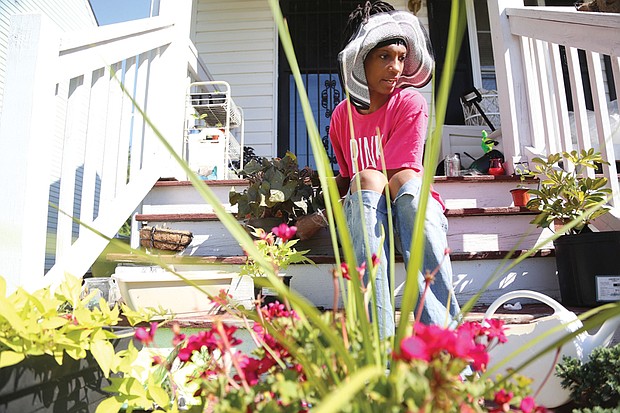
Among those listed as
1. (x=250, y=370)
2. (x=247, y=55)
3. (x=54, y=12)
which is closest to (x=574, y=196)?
(x=250, y=370)

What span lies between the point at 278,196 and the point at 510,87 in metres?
1.45

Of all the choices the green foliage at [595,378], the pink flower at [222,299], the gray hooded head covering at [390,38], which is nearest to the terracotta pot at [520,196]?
the gray hooded head covering at [390,38]

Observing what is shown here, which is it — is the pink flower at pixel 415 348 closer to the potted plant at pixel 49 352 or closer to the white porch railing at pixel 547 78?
the potted plant at pixel 49 352

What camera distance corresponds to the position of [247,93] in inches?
163

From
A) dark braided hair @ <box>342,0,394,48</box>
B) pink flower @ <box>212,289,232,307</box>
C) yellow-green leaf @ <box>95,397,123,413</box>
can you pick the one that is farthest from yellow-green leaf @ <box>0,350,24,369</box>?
dark braided hair @ <box>342,0,394,48</box>

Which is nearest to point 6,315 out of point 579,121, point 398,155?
point 398,155

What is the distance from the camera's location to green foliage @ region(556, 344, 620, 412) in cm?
84

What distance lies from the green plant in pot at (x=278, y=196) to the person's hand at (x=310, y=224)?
7 centimetres

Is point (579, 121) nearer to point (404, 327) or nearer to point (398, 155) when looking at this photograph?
point (398, 155)

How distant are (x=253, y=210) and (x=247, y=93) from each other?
261 centimetres

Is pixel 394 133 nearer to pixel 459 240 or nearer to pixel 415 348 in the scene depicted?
pixel 459 240

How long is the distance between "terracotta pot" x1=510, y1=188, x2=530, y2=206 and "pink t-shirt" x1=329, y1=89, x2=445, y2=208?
587 millimetres

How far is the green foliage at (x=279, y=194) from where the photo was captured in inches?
69.9

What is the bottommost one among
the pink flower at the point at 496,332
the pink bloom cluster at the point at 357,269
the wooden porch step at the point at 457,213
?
the pink flower at the point at 496,332
